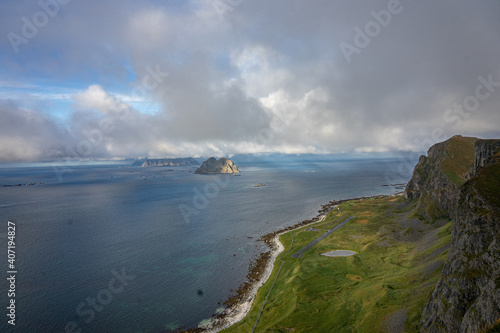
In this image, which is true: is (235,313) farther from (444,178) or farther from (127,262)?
(444,178)

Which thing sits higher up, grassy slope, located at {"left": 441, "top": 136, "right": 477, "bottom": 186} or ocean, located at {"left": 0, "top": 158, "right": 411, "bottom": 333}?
grassy slope, located at {"left": 441, "top": 136, "right": 477, "bottom": 186}

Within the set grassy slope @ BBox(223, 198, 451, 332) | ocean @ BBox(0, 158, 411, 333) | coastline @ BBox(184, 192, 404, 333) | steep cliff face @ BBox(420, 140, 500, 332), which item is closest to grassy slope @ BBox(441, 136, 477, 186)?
grassy slope @ BBox(223, 198, 451, 332)

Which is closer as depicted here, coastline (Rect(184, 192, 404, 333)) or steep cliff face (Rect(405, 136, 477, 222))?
coastline (Rect(184, 192, 404, 333))

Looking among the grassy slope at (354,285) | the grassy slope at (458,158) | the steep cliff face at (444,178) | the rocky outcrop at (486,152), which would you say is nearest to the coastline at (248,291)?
the grassy slope at (354,285)

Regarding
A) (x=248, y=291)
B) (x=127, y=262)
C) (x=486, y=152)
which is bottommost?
(x=248, y=291)

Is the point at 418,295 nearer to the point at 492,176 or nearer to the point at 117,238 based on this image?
the point at 492,176

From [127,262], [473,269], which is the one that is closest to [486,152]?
[473,269]

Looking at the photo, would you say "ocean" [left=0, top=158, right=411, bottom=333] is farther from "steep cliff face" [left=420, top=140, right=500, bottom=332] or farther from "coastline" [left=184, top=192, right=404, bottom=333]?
"steep cliff face" [left=420, top=140, right=500, bottom=332]
